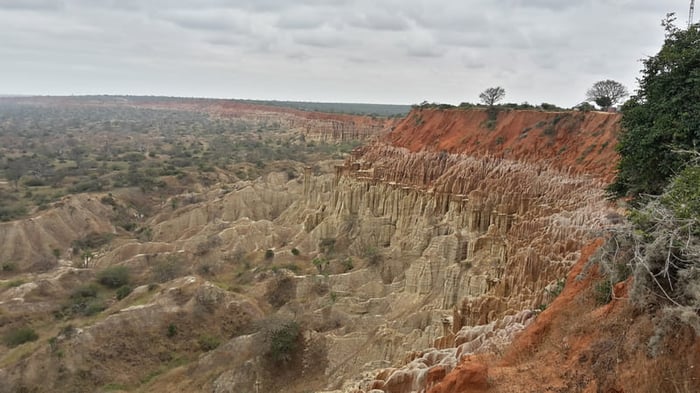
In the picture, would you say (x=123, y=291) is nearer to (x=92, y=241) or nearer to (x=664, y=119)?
(x=92, y=241)

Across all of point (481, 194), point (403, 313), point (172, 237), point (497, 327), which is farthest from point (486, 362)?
point (172, 237)

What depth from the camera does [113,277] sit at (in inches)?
1092

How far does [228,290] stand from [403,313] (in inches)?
376

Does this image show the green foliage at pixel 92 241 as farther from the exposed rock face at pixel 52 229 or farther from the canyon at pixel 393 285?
the canyon at pixel 393 285

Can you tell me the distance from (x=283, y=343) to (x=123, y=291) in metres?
11.2

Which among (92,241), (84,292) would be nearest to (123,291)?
(84,292)

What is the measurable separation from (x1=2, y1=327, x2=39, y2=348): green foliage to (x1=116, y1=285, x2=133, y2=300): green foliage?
173 inches

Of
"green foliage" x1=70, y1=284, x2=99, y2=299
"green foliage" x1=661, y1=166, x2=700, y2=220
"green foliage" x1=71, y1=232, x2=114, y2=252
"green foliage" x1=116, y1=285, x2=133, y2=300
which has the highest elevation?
"green foliage" x1=661, y1=166, x2=700, y2=220

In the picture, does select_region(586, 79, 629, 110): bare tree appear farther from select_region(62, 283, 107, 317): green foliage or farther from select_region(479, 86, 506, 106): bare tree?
select_region(62, 283, 107, 317): green foliage

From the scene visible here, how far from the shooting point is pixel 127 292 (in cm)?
2600

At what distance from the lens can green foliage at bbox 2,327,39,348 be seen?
2105 cm

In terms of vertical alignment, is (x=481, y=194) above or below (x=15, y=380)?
above

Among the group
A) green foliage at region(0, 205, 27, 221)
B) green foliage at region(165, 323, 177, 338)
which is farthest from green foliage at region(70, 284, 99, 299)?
green foliage at region(0, 205, 27, 221)

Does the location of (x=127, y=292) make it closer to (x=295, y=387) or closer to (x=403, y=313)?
(x=295, y=387)
